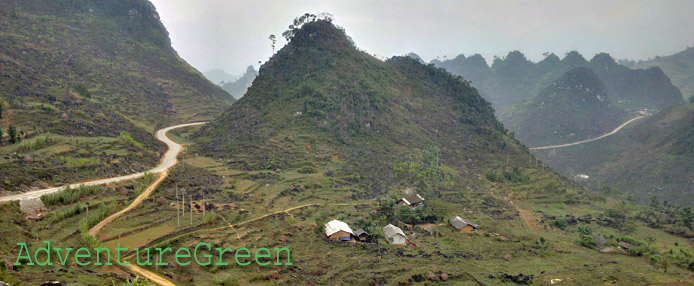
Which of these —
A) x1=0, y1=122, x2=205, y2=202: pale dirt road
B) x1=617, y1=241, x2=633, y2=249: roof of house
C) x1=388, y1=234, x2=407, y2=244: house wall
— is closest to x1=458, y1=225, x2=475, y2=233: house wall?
x1=388, y1=234, x2=407, y2=244: house wall

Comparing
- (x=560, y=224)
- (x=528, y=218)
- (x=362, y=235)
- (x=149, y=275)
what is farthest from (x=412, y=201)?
(x=149, y=275)

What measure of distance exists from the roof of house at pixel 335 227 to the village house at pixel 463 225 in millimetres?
11124

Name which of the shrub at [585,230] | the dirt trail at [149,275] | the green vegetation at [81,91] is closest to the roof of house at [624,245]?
the shrub at [585,230]

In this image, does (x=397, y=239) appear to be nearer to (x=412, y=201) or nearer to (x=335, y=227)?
(x=335, y=227)

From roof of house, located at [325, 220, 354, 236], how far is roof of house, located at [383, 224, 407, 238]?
319 centimetres

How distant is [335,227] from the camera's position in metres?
30.4

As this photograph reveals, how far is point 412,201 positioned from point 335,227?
13.4 meters

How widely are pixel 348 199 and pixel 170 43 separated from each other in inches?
3317

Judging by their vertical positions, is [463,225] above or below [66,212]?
below

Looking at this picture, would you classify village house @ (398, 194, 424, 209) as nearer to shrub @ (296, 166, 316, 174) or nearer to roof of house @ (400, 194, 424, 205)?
roof of house @ (400, 194, 424, 205)

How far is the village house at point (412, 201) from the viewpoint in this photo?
40.7 metres

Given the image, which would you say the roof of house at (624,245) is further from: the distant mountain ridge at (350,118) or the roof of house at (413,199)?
the distant mountain ridge at (350,118)

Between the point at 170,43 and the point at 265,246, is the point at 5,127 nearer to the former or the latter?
the point at 265,246

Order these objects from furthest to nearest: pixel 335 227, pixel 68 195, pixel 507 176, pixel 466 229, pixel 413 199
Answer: pixel 507 176 → pixel 413 199 → pixel 466 229 → pixel 335 227 → pixel 68 195
